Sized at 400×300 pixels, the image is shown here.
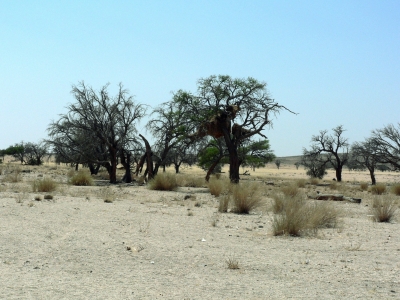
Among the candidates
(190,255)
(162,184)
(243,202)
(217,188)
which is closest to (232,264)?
(190,255)

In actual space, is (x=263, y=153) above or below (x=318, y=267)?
above

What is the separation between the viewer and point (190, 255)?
30.0ft

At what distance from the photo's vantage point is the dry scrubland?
6.90 m

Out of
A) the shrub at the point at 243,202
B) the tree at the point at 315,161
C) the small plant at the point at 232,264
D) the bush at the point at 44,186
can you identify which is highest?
the tree at the point at 315,161

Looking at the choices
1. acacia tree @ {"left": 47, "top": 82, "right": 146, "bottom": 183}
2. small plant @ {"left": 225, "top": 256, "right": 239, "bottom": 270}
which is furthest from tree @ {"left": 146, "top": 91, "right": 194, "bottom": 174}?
small plant @ {"left": 225, "top": 256, "right": 239, "bottom": 270}

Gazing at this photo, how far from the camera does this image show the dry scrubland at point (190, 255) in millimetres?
6902

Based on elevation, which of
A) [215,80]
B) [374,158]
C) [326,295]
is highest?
[215,80]

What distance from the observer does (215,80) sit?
2917 centimetres

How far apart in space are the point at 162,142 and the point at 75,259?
2558cm

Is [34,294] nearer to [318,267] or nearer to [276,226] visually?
[318,267]

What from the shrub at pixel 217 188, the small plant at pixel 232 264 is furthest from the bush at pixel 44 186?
the small plant at pixel 232 264

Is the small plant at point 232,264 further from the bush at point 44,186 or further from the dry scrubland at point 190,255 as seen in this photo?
the bush at point 44,186

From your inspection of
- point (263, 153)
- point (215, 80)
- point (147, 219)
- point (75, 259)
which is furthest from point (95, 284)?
point (263, 153)

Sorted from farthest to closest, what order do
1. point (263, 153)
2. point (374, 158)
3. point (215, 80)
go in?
point (263, 153), point (374, 158), point (215, 80)
